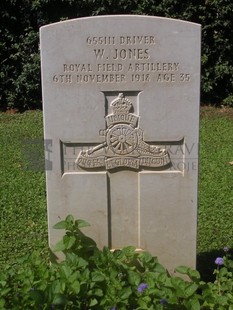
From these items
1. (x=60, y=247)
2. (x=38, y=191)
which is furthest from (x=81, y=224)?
(x=38, y=191)

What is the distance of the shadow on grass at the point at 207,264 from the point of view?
12.8ft

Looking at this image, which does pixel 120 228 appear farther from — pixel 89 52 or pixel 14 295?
pixel 89 52

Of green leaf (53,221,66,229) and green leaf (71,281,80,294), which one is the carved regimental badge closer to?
green leaf (53,221,66,229)

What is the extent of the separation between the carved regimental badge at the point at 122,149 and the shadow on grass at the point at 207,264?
37.9 inches

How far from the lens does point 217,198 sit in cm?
543

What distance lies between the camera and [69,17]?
9508mm

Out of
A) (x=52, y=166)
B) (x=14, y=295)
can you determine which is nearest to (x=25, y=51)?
(x=52, y=166)

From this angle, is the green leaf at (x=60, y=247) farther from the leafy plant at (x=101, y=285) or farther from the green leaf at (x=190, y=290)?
the green leaf at (x=190, y=290)

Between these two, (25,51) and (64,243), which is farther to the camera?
(25,51)

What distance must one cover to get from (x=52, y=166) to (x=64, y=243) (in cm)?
47

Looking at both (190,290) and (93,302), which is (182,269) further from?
(93,302)

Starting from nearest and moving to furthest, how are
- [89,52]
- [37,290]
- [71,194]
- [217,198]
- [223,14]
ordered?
1. [37,290]
2. [89,52]
3. [71,194]
4. [217,198]
5. [223,14]

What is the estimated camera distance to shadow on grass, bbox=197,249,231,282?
391 cm

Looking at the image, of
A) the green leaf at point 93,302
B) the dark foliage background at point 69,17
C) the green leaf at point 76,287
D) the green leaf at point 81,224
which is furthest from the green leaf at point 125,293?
the dark foliage background at point 69,17
